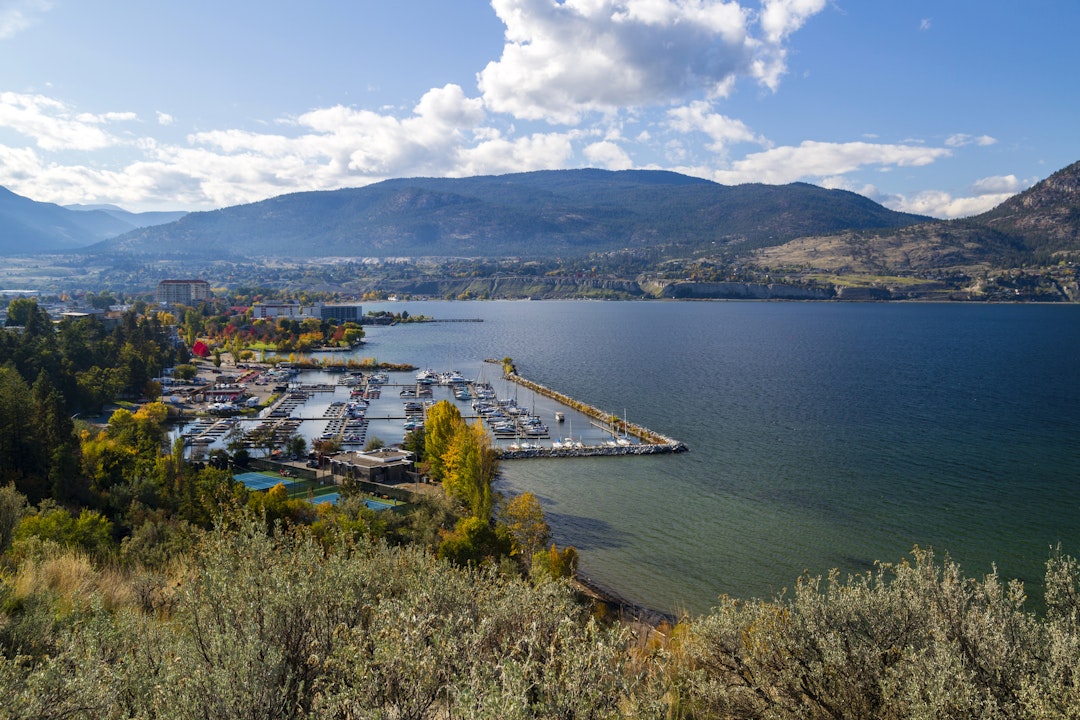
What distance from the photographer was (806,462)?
28328mm

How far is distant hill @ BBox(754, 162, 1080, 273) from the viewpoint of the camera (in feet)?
473

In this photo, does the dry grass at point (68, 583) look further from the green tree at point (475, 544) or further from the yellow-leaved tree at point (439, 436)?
the yellow-leaved tree at point (439, 436)

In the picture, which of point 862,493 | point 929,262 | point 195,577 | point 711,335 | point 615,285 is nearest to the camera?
point 195,577

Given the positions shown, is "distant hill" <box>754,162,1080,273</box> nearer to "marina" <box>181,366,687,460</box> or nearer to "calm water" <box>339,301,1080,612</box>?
"calm water" <box>339,301,1080,612</box>

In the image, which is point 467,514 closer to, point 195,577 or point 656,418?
point 195,577

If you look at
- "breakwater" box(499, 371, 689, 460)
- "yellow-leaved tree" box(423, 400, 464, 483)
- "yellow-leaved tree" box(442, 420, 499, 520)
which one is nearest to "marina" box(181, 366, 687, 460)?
"breakwater" box(499, 371, 689, 460)

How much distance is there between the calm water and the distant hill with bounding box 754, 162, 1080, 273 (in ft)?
280

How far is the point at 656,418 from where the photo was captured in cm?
3681

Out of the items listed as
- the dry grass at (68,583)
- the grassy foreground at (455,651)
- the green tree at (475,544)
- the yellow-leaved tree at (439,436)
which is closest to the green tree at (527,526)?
the green tree at (475,544)

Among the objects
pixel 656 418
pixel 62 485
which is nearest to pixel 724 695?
pixel 62 485

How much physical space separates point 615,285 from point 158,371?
424ft

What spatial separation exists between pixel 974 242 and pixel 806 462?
6015 inches

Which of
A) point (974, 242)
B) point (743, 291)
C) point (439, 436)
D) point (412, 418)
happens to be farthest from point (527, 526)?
point (974, 242)

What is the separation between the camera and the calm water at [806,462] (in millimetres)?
19109
